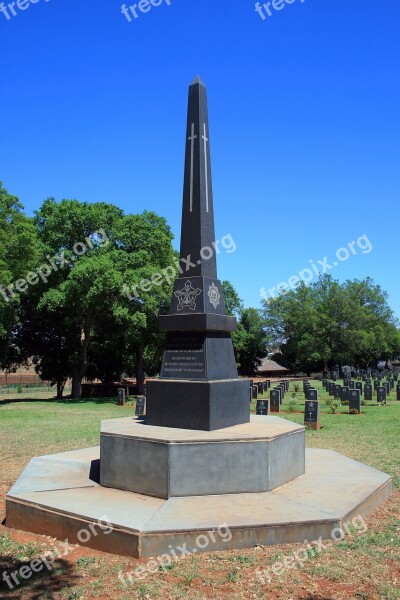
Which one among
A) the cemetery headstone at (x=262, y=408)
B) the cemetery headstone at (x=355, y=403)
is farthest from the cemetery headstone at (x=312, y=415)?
the cemetery headstone at (x=355, y=403)

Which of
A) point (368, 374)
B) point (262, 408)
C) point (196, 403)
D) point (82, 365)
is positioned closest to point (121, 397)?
point (82, 365)

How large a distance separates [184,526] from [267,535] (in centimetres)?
84

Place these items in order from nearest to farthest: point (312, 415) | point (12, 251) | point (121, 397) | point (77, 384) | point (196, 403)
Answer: point (196, 403) → point (312, 415) → point (12, 251) → point (121, 397) → point (77, 384)

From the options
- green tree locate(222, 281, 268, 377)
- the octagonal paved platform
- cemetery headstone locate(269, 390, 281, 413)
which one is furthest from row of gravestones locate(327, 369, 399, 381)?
the octagonal paved platform

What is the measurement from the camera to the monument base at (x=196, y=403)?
721 cm

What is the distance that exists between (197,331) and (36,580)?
13.3 feet

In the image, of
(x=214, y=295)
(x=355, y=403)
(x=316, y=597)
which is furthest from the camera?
(x=355, y=403)

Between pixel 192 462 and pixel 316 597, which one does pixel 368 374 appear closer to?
pixel 192 462

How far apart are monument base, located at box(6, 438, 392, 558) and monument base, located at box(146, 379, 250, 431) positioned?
118cm

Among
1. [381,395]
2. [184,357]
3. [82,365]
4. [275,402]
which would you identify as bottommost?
[275,402]

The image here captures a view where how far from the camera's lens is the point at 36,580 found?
14.7ft

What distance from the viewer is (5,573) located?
464 cm

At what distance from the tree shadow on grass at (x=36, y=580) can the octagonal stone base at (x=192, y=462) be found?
1642 millimetres

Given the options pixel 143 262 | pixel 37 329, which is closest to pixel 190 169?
pixel 143 262
